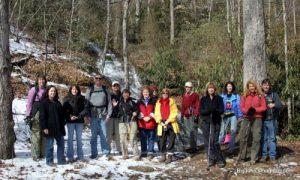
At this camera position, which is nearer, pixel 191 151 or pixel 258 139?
pixel 258 139

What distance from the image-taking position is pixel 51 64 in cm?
2230

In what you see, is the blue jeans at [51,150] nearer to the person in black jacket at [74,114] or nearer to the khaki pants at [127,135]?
the person in black jacket at [74,114]

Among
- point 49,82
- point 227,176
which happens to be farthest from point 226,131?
point 49,82

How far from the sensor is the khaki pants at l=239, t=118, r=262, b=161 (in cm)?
966

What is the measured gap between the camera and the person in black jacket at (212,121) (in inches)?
378

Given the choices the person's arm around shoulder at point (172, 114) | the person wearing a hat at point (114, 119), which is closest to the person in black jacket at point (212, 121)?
the person's arm around shoulder at point (172, 114)

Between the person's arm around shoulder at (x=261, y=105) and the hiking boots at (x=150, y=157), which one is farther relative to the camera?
the hiking boots at (x=150, y=157)

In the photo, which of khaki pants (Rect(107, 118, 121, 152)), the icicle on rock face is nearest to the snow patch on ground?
khaki pants (Rect(107, 118, 121, 152))

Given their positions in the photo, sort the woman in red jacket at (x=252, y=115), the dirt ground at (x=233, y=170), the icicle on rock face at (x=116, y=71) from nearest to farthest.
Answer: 1. the dirt ground at (x=233, y=170)
2. the woman in red jacket at (x=252, y=115)
3. the icicle on rock face at (x=116, y=71)

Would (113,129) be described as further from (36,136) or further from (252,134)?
(252,134)

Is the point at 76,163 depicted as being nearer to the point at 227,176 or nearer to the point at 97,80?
the point at 97,80

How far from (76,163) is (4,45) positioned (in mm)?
2944

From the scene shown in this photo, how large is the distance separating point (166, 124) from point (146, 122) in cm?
51

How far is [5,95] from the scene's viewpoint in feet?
31.2
